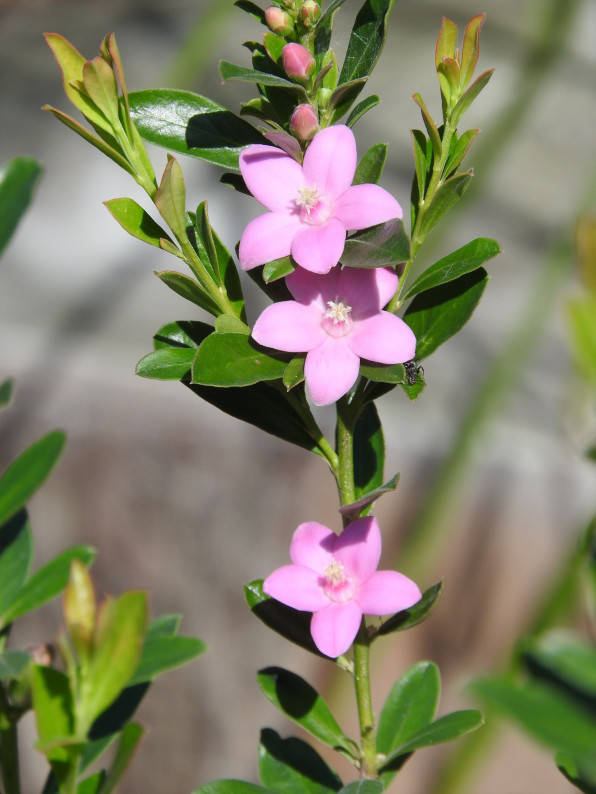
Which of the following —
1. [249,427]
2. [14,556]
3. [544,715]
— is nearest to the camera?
[544,715]

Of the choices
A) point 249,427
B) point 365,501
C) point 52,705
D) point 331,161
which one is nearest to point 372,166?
point 331,161

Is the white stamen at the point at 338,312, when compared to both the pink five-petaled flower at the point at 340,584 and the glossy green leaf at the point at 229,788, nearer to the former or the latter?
the pink five-petaled flower at the point at 340,584

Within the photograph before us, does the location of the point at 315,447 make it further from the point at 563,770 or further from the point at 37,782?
the point at 37,782

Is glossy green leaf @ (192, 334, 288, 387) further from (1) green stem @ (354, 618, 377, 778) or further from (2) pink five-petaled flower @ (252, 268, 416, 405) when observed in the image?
(1) green stem @ (354, 618, 377, 778)

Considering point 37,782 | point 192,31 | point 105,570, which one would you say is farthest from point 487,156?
point 37,782

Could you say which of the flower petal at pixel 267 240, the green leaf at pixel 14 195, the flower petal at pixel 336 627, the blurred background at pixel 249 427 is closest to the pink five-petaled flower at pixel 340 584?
the flower petal at pixel 336 627

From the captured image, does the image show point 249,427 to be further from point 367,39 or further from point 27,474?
point 367,39

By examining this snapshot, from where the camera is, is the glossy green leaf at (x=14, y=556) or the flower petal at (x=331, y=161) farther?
the glossy green leaf at (x=14, y=556)

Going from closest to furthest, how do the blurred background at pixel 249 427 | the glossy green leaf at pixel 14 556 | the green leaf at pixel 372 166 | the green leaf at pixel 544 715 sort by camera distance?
the green leaf at pixel 544 715 → the green leaf at pixel 372 166 → the glossy green leaf at pixel 14 556 → the blurred background at pixel 249 427
